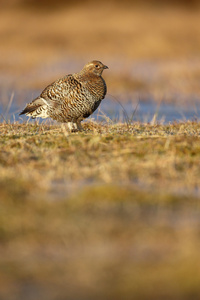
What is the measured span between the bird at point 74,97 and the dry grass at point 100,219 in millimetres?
1561

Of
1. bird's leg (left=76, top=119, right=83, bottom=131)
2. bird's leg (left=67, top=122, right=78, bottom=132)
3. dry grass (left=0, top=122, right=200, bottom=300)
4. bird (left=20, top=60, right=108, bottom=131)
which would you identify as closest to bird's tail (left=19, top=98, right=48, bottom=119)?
bird (left=20, top=60, right=108, bottom=131)

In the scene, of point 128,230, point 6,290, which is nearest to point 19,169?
point 128,230

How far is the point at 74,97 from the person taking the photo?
373 inches

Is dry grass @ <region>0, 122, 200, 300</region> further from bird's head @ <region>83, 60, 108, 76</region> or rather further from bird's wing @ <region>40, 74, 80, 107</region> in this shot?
bird's head @ <region>83, 60, 108, 76</region>

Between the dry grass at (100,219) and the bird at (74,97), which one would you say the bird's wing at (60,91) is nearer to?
the bird at (74,97)

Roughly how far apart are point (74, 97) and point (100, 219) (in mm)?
4875

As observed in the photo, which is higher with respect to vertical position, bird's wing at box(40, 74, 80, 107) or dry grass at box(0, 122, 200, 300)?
bird's wing at box(40, 74, 80, 107)

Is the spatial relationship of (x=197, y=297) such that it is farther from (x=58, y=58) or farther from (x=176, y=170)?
(x=58, y=58)

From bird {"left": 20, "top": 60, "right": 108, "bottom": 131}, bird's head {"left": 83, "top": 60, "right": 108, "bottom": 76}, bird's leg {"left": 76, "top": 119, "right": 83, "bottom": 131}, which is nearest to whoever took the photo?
bird {"left": 20, "top": 60, "right": 108, "bottom": 131}

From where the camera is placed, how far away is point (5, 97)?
55.6 ft

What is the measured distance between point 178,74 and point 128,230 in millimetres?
18169

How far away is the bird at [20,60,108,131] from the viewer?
31.1ft

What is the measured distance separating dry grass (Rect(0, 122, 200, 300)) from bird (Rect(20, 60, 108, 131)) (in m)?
1.56

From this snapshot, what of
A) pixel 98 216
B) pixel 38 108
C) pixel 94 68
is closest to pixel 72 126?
pixel 38 108
